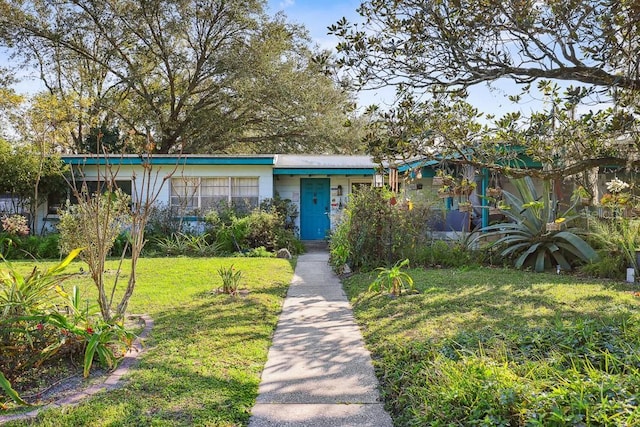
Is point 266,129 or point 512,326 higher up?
point 266,129

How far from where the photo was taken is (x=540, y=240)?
32.1ft

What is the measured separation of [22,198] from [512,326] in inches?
623

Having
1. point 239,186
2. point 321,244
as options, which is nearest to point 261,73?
point 239,186

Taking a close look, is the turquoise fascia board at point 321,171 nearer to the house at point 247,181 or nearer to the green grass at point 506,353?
the house at point 247,181

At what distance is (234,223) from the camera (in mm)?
14016

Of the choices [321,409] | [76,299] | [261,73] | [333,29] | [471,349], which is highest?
[261,73]

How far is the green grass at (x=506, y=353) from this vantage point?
2600 millimetres

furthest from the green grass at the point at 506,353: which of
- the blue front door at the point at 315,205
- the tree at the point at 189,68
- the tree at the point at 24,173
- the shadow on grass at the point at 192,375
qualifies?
the tree at the point at 189,68

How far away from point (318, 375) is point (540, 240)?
7438 mm

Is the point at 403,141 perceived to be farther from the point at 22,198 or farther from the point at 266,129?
the point at 266,129

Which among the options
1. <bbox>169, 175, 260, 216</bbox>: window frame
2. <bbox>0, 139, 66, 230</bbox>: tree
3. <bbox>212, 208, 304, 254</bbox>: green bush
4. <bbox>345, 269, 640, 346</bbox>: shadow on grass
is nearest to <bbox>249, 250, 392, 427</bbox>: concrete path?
<bbox>345, 269, 640, 346</bbox>: shadow on grass

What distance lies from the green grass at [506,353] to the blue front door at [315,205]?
A: 9610mm

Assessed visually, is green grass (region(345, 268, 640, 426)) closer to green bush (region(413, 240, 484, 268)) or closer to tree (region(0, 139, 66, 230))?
green bush (region(413, 240, 484, 268))

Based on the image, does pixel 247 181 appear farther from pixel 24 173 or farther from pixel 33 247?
pixel 24 173
